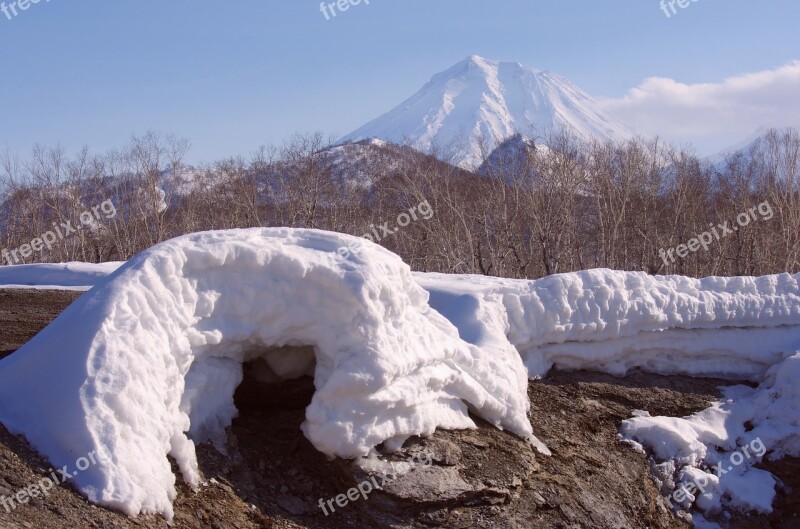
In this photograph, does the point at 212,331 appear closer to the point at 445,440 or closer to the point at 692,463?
the point at 445,440

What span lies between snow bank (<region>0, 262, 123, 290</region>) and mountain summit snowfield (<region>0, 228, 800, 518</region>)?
27.7ft

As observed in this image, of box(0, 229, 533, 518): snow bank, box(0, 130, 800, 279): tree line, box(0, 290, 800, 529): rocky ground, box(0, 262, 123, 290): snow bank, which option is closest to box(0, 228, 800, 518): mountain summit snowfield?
box(0, 229, 533, 518): snow bank

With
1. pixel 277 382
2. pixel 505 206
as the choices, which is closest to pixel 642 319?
pixel 277 382

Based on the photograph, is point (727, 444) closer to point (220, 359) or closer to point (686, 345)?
point (686, 345)

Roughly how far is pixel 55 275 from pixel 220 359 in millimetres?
10138

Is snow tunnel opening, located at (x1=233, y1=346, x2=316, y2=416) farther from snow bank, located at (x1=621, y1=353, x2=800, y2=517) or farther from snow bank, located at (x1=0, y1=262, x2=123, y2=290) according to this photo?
snow bank, located at (x1=0, y1=262, x2=123, y2=290)

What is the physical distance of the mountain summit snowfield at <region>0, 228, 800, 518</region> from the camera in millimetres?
4527

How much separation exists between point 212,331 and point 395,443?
1.60 meters

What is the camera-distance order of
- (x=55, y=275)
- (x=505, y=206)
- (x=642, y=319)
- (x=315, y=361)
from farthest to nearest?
1. (x=505, y=206)
2. (x=55, y=275)
3. (x=642, y=319)
4. (x=315, y=361)

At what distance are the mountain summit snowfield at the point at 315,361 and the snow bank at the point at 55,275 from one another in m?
8.46

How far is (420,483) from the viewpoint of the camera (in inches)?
226

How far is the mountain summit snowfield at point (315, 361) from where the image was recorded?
453 cm

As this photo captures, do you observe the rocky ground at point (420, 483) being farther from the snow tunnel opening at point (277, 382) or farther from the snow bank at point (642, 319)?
the snow bank at point (642, 319)

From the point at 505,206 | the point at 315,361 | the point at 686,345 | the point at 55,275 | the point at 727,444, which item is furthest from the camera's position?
the point at 505,206
